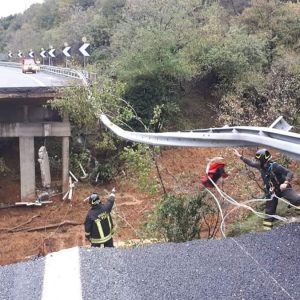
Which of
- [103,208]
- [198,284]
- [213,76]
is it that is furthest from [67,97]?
[198,284]

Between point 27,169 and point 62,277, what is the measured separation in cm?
1458

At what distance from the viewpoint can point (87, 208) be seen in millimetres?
18203

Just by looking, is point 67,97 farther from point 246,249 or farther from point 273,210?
point 246,249

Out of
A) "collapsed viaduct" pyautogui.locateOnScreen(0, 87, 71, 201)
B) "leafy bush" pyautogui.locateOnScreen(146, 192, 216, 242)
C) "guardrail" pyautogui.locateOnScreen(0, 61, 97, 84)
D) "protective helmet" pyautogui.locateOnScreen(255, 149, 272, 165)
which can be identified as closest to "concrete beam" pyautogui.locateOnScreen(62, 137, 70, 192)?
"collapsed viaduct" pyautogui.locateOnScreen(0, 87, 71, 201)

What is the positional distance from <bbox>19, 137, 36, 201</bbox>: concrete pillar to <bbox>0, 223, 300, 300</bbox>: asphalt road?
1382 cm

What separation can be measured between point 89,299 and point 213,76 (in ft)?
72.2

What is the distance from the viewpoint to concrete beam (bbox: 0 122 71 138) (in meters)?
19.0

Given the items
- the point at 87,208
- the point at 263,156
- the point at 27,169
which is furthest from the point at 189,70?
the point at 263,156

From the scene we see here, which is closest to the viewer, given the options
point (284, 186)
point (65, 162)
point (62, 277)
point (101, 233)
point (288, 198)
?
point (62, 277)

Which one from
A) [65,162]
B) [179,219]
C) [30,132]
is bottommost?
[65,162]

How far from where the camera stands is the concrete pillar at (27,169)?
1911 centimetres

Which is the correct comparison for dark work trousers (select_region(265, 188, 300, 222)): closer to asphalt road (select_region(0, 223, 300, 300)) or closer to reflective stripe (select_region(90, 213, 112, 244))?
asphalt road (select_region(0, 223, 300, 300))

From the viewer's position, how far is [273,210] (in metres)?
7.48

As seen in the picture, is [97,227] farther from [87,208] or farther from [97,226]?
[87,208]
